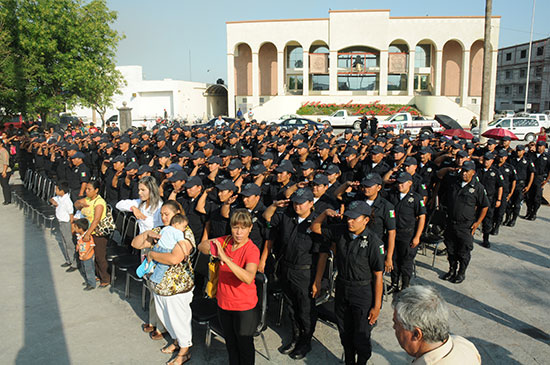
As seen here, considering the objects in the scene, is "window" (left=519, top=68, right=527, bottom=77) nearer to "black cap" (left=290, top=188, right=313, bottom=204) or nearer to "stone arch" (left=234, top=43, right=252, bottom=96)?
"stone arch" (left=234, top=43, right=252, bottom=96)

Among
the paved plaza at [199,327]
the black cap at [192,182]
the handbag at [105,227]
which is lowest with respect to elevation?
the paved plaza at [199,327]

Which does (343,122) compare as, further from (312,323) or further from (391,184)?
(312,323)

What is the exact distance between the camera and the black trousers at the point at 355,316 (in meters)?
3.71

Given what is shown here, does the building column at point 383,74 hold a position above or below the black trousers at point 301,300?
above

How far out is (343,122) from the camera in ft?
98.2

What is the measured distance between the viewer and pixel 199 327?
16.0ft

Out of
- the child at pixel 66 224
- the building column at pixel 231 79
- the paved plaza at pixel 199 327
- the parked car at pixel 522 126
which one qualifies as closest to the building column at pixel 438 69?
the parked car at pixel 522 126

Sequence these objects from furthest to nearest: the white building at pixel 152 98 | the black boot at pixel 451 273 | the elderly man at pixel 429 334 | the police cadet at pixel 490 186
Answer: the white building at pixel 152 98 < the police cadet at pixel 490 186 < the black boot at pixel 451 273 < the elderly man at pixel 429 334

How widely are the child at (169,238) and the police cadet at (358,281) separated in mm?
1574

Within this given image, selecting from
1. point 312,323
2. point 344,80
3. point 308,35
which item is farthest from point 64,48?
point 344,80

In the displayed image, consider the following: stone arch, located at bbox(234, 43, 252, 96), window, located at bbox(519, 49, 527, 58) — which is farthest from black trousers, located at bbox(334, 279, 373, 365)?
window, located at bbox(519, 49, 527, 58)

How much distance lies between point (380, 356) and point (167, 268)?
2429 mm

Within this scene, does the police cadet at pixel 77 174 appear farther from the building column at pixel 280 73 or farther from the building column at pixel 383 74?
the building column at pixel 383 74

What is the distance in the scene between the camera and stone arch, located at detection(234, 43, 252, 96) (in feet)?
134
